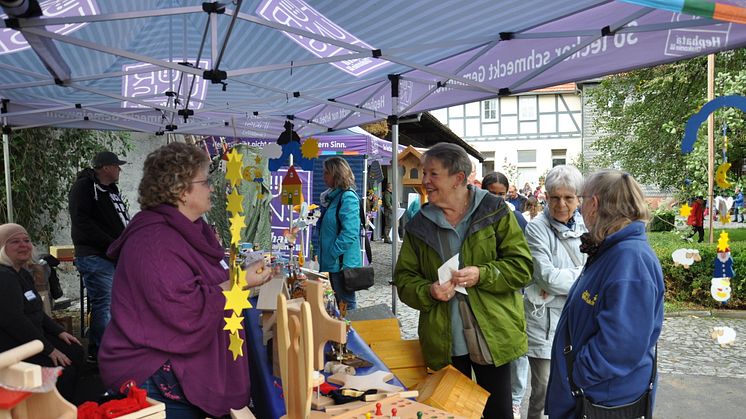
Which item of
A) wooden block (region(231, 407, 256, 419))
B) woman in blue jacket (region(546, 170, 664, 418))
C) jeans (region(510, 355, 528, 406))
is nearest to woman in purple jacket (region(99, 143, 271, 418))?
wooden block (region(231, 407, 256, 419))

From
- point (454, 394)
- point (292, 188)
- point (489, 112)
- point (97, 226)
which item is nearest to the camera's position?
point (454, 394)

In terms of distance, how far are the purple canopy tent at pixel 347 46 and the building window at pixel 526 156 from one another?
3164cm

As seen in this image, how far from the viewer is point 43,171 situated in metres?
7.56

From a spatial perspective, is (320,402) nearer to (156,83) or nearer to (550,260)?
(550,260)

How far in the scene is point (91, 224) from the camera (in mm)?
4680

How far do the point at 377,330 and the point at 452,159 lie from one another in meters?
1.17

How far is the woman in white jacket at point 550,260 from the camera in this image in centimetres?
295

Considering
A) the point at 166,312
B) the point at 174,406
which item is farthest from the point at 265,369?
the point at 166,312

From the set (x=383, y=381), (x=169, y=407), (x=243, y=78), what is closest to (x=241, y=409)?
(x=169, y=407)

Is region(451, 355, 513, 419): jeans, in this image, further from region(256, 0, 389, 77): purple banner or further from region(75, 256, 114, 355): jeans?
region(75, 256, 114, 355): jeans

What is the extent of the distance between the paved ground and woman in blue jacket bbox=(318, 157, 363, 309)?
1.65 m

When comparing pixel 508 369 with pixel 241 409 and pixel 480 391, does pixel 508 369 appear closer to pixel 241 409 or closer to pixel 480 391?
pixel 480 391

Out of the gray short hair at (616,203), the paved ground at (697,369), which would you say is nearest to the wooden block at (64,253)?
the paved ground at (697,369)

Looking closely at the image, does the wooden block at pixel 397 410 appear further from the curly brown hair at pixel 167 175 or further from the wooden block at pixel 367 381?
the curly brown hair at pixel 167 175
